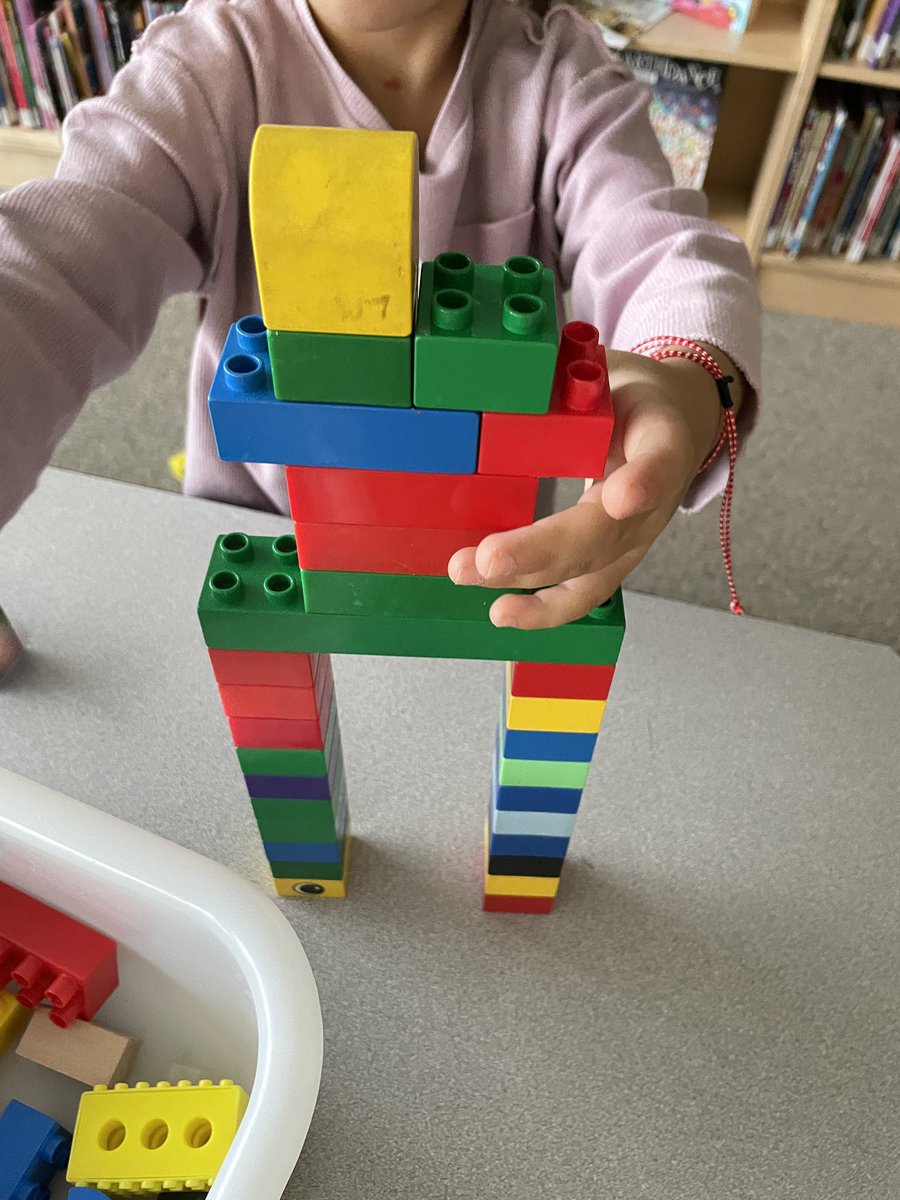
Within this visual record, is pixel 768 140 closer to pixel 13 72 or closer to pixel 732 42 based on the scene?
pixel 732 42

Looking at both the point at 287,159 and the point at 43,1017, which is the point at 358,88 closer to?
the point at 287,159

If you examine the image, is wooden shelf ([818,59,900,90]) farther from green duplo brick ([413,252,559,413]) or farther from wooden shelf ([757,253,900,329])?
green duplo brick ([413,252,559,413])

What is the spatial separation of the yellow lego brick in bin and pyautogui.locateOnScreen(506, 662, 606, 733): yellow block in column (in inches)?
8.0

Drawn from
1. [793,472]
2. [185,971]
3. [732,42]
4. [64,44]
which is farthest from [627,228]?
[64,44]

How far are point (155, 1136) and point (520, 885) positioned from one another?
0.20 meters

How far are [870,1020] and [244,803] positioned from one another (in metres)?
0.35

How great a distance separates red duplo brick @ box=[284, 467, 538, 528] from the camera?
0.33 meters

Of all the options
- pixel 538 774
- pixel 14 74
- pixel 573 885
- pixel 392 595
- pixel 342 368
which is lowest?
pixel 14 74

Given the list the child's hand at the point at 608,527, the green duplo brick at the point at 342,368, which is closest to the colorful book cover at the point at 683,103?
the child's hand at the point at 608,527

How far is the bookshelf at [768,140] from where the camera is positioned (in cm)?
139

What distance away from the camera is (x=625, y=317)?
1.72 feet

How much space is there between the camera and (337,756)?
1.58ft

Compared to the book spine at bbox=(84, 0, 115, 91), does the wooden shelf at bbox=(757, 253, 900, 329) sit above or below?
below

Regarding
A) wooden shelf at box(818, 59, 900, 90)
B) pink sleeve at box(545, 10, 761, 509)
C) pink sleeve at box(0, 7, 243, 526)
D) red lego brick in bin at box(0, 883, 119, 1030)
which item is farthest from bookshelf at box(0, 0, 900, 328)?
red lego brick in bin at box(0, 883, 119, 1030)
